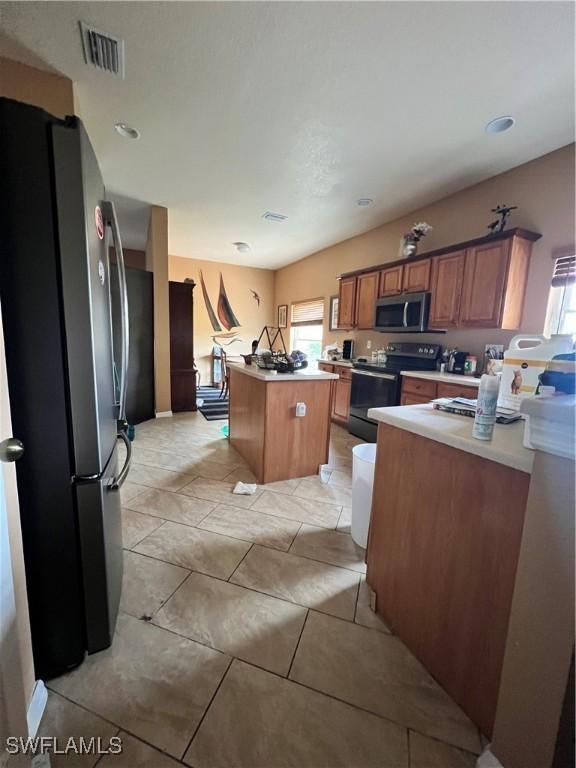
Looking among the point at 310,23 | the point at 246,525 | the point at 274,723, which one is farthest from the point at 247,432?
the point at 310,23

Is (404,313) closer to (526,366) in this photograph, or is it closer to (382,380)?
(382,380)

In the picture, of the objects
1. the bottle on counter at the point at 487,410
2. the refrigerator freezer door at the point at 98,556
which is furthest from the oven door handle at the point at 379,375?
the refrigerator freezer door at the point at 98,556

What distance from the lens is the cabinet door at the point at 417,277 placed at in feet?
10.9

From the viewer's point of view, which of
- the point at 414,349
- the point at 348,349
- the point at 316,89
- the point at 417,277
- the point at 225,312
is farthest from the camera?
the point at 225,312

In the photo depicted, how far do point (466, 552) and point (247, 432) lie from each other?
214 centimetres

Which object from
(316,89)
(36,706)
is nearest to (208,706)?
(36,706)

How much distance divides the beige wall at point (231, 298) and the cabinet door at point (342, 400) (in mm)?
3809

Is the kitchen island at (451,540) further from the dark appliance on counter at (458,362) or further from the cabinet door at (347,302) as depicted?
the cabinet door at (347,302)

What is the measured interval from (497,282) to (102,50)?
3347 millimetres

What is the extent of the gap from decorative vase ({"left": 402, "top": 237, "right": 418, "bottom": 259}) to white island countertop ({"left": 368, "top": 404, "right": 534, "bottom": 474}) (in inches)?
113

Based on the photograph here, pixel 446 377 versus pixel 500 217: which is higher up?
pixel 500 217

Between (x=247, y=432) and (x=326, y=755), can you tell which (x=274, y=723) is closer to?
(x=326, y=755)

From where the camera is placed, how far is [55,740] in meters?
0.89

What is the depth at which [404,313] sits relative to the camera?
3.53 meters
